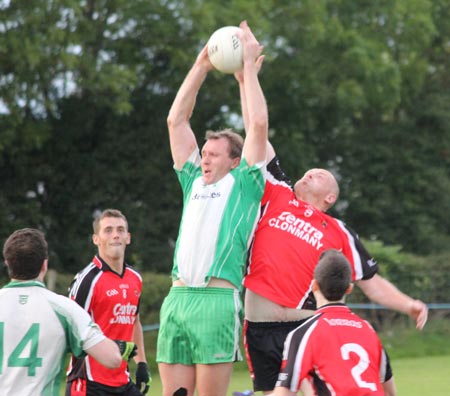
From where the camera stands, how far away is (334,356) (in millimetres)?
5328

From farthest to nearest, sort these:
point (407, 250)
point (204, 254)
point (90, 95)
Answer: point (407, 250)
point (90, 95)
point (204, 254)

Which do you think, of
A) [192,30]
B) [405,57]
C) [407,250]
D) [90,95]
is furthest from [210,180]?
[407,250]

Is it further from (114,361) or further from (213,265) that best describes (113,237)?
(114,361)

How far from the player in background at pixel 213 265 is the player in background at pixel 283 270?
47cm

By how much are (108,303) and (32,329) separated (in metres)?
3.00

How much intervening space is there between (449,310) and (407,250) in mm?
9668

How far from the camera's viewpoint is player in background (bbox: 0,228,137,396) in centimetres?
533

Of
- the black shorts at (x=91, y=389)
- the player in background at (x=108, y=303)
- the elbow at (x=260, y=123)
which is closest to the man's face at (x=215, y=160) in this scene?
the elbow at (x=260, y=123)

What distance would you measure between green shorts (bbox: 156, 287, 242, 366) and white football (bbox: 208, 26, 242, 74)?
54.3 inches

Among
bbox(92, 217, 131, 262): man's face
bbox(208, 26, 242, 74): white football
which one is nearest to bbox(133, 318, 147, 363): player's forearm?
bbox(92, 217, 131, 262): man's face

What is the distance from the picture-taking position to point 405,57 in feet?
86.1

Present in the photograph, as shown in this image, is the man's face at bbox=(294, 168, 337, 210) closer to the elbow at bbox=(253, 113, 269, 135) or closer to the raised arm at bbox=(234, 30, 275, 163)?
the raised arm at bbox=(234, 30, 275, 163)

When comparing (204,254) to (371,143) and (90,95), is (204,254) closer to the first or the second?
(90,95)

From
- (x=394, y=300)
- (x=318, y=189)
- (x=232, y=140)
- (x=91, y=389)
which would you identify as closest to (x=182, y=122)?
(x=232, y=140)
